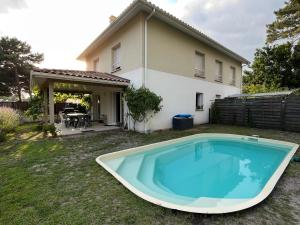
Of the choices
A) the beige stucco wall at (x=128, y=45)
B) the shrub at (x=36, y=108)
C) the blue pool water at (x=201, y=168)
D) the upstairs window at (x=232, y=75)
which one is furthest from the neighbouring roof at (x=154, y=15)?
the blue pool water at (x=201, y=168)

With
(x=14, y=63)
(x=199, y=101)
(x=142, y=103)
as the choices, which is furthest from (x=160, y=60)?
(x=14, y=63)

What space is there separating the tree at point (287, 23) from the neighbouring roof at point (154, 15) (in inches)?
314

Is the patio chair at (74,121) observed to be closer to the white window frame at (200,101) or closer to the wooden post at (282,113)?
the white window frame at (200,101)

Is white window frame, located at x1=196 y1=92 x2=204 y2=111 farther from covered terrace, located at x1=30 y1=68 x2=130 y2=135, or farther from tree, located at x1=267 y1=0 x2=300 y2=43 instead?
tree, located at x1=267 y1=0 x2=300 y2=43

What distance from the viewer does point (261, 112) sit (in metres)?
12.4

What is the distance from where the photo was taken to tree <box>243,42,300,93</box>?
837 inches

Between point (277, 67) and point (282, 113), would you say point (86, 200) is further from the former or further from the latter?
point (277, 67)

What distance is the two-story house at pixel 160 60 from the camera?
32.8 feet

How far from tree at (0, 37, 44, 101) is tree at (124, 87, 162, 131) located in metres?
26.6

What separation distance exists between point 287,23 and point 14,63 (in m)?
37.1

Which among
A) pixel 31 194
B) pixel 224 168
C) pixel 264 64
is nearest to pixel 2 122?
pixel 31 194

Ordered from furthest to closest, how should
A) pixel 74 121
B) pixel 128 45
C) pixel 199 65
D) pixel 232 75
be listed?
1. pixel 232 75
2. pixel 199 65
3. pixel 74 121
4. pixel 128 45

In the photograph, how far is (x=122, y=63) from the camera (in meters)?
11.7

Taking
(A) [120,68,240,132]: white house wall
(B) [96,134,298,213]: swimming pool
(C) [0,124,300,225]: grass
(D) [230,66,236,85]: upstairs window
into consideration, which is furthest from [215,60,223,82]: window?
(C) [0,124,300,225]: grass
